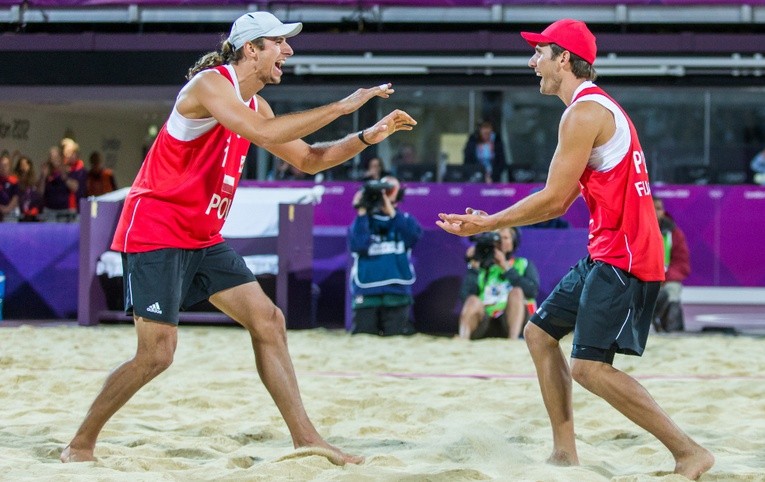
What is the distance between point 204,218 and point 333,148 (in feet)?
2.12

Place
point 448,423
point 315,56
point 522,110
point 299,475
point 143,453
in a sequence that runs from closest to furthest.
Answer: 1. point 299,475
2. point 143,453
3. point 448,423
4. point 315,56
5. point 522,110

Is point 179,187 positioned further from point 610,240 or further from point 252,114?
point 610,240

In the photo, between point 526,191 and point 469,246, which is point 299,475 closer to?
point 469,246

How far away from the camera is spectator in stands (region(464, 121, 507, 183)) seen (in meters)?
15.3

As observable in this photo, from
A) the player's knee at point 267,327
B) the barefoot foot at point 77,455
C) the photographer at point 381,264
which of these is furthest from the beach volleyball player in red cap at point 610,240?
the photographer at point 381,264

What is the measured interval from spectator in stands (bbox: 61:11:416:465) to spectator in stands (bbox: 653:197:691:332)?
6.86m

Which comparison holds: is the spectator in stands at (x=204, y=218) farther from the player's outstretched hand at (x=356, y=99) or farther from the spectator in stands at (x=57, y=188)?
the spectator in stands at (x=57, y=188)

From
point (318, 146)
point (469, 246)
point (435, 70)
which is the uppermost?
point (435, 70)

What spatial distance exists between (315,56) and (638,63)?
4.35 m

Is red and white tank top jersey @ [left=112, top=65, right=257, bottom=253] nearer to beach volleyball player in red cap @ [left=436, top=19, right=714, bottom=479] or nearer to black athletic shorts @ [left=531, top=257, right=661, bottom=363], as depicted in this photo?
beach volleyball player in red cap @ [left=436, top=19, right=714, bottom=479]

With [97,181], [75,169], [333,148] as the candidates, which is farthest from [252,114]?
[97,181]

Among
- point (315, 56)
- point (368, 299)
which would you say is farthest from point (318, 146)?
point (315, 56)

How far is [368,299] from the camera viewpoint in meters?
10.3

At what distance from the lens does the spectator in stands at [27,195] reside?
1370 cm
